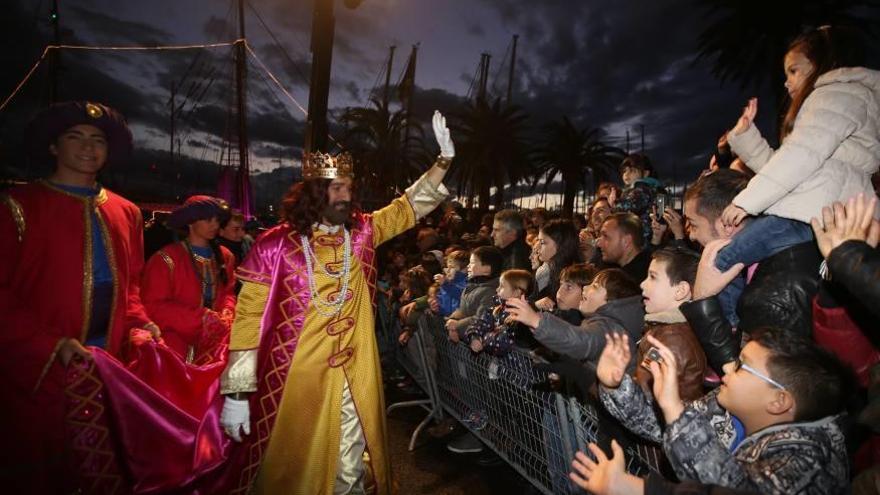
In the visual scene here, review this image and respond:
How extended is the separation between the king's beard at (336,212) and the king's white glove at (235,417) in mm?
1319

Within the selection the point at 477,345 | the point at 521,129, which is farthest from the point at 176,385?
the point at 521,129

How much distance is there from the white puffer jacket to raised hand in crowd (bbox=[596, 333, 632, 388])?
1.10 m

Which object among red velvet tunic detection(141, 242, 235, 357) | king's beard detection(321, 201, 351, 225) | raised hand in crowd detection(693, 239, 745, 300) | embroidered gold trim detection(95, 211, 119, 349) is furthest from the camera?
red velvet tunic detection(141, 242, 235, 357)

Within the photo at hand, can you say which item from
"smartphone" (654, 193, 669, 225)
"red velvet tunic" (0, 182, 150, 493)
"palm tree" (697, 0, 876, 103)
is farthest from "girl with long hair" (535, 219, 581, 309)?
"palm tree" (697, 0, 876, 103)

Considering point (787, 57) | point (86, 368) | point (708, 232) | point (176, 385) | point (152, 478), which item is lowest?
point (152, 478)

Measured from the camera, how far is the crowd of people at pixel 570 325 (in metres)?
1.74

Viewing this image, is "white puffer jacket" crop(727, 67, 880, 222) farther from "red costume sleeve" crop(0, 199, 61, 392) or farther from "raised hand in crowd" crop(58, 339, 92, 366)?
"red costume sleeve" crop(0, 199, 61, 392)

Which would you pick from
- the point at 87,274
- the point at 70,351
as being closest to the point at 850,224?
the point at 70,351

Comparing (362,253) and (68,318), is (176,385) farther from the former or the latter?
(362,253)

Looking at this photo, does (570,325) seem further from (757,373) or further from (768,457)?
(768,457)

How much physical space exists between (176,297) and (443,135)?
314cm

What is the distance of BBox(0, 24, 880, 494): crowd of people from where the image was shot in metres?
1.74

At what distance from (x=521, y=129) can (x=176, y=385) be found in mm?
32446

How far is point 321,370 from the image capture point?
117 inches
